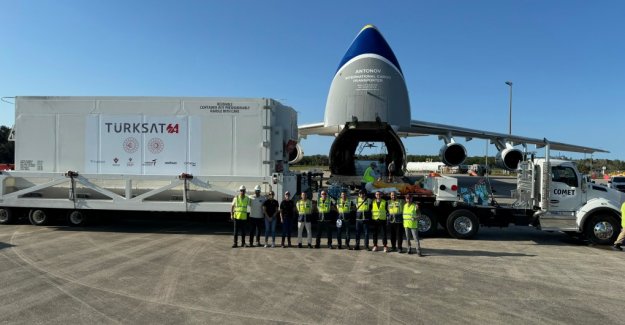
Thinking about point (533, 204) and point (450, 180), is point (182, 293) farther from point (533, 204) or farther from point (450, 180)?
point (533, 204)

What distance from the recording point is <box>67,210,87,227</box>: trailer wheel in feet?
Answer: 40.5

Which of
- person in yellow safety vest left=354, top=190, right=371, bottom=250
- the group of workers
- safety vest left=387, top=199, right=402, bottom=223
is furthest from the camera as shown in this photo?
person in yellow safety vest left=354, top=190, right=371, bottom=250

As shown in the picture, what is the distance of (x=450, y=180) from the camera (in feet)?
37.4

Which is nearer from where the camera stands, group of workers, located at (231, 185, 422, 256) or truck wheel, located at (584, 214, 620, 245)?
group of workers, located at (231, 185, 422, 256)

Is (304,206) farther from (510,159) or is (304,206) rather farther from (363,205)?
(510,159)

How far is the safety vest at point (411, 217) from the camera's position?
9.56m

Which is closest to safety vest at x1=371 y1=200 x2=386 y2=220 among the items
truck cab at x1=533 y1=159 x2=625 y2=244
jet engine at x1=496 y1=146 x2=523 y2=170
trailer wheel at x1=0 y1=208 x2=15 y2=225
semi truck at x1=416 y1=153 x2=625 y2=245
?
semi truck at x1=416 y1=153 x2=625 y2=245

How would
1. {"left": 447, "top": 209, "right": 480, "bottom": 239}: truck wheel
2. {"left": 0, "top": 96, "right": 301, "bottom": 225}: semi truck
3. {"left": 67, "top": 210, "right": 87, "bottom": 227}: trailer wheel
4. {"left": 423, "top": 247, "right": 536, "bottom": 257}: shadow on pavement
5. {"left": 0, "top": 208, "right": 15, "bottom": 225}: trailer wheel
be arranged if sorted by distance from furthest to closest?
{"left": 0, "top": 208, "right": 15, "bottom": 225}: trailer wheel → {"left": 67, "top": 210, "right": 87, "bottom": 227}: trailer wheel → {"left": 0, "top": 96, "right": 301, "bottom": 225}: semi truck → {"left": 447, "top": 209, "right": 480, "bottom": 239}: truck wheel → {"left": 423, "top": 247, "right": 536, "bottom": 257}: shadow on pavement

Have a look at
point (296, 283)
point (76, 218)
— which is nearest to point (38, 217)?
point (76, 218)

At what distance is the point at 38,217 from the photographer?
41.2ft

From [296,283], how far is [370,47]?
14.5m

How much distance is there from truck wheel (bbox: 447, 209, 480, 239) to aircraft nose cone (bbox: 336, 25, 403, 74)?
32.5 feet

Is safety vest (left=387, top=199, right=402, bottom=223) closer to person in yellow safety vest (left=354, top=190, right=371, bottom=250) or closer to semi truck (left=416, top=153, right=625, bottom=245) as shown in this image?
person in yellow safety vest (left=354, top=190, right=371, bottom=250)

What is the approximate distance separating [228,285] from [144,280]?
1447 mm
